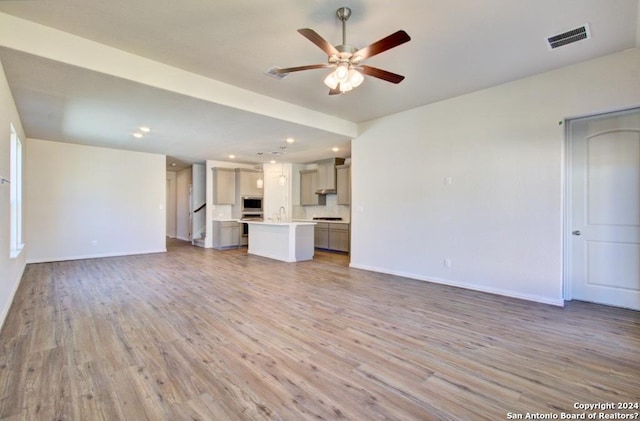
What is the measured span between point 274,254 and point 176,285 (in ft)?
8.89

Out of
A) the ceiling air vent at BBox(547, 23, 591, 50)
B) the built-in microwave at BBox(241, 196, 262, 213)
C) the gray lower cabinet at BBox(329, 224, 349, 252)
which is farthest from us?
the built-in microwave at BBox(241, 196, 262, 213)

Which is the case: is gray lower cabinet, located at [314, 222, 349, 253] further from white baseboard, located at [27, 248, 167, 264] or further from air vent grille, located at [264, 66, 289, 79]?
air vent grille, located at [264, 66, 289, 79]

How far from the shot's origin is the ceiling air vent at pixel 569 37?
9.48 ft

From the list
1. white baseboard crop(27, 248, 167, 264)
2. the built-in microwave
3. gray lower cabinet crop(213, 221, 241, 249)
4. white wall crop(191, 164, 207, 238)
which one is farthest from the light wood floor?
A: white wall crop(191, 164, 207, 238)

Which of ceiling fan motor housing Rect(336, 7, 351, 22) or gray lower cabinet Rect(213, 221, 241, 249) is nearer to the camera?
ceiling fan motor housing Rect(336, 7, 351, 22)

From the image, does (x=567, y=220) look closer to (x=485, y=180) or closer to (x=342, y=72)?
(x=485, y=180)

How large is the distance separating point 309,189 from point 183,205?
5091 millimetres

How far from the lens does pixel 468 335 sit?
2842mm

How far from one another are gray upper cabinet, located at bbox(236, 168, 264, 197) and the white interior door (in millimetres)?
7863

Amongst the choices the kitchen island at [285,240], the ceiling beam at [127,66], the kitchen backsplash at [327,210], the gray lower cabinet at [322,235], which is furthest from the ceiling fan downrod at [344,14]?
the gray lower cabinet at [322,235]

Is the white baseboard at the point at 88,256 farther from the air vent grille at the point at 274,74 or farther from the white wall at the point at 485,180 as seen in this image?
the air vent grille at the point at 274,74

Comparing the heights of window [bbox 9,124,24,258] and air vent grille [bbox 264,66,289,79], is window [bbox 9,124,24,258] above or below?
below

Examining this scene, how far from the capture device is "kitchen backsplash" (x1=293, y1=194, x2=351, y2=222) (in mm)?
8734

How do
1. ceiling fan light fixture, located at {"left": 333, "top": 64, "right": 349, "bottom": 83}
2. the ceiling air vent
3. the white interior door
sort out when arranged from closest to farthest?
ceiling fan light fixture, located at {"left": 333, "top": 64, "right": 349, "bottom": 83}, the ceiling air vent, the white interior door
